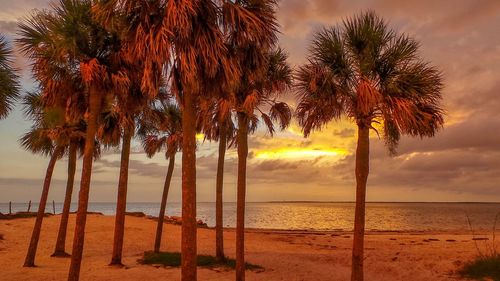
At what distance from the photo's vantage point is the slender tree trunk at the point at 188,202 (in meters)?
11.4

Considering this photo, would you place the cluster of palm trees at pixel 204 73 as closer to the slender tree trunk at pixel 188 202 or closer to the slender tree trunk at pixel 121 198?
the slender tree trunk at pixel 188 202

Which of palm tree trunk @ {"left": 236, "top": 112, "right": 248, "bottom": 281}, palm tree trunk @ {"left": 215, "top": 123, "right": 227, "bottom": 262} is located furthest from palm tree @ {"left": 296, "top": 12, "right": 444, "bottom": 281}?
palm tree trunk @ {"left": 215, "top": 123, "right": 227, "bottom": 262}

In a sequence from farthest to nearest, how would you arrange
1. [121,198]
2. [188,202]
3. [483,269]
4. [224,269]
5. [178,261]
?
1. [178,261]
2. [121,198]
3. [224,269]
4. [483,269]
5. [188,202]

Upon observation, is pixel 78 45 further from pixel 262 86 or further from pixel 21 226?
pixel 21 226

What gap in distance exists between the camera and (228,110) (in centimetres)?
1898

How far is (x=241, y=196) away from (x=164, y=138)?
12.7 meters

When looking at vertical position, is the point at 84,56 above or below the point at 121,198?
above

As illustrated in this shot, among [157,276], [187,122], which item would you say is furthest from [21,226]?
[187,122]

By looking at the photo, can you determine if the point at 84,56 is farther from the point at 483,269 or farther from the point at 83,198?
the point at 483,269

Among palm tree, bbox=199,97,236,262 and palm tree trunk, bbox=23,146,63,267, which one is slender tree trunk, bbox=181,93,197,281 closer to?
palm tree, bbox=199,97,236,262

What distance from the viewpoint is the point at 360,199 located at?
14555 millimetres

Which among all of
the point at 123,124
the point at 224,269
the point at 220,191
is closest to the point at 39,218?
the point at 123,124

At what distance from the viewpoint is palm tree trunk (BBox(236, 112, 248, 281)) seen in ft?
57.4

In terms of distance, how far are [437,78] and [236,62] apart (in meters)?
6.75
